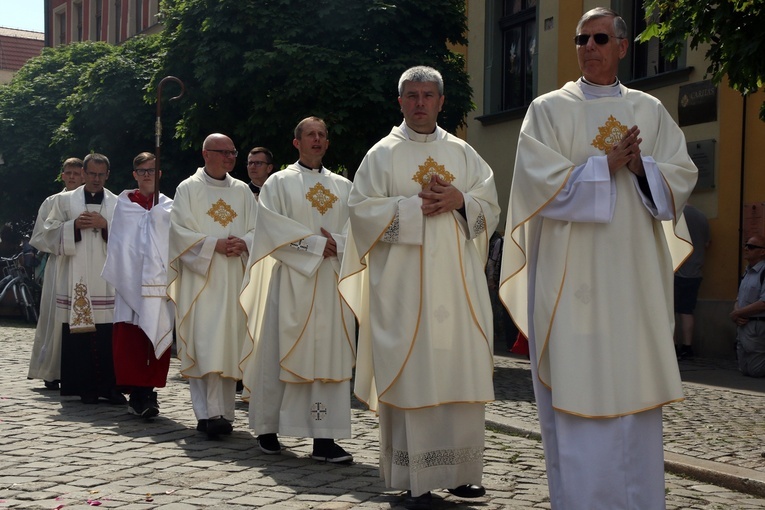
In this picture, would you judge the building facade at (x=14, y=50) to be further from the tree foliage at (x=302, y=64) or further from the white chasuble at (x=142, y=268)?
the white chasuble at (x=142, y=268)

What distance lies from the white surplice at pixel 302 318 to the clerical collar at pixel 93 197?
357 centimetres

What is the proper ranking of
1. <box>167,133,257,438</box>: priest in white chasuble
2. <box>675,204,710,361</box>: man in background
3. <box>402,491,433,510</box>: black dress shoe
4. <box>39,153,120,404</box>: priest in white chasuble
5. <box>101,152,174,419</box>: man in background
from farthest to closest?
1. <box>675,204,710,361</box>: man in background
2. <box>39,153,120,404</box>: priest in white chasuble
3. <box>101,152,174,419</box>: man in background
4. <box>167,133,257,438</box>: priest in white chasuble
5. <box>402,491,433,510</box>: black dress shoe

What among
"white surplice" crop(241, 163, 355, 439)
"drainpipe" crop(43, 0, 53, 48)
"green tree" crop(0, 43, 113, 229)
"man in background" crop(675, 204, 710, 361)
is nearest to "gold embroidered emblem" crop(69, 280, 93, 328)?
"white surplice" crop(241, 163, 355, 439)

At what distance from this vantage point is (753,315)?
43.4 ft

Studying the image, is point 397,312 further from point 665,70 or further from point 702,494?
A: point 665,70

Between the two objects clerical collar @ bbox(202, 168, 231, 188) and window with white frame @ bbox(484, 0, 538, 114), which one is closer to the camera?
clerical collar @ bbox(202, 168, 231, 188)

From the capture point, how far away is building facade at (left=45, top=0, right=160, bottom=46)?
136 ft

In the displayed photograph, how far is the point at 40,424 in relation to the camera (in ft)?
31.4

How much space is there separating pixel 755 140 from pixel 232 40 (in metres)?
7.18

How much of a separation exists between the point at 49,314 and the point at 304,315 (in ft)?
18.0

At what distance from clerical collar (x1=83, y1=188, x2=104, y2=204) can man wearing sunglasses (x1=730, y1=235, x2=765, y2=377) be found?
22.0ft

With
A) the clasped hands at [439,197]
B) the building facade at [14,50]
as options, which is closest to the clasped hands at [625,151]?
the clasped hands at [439,197]

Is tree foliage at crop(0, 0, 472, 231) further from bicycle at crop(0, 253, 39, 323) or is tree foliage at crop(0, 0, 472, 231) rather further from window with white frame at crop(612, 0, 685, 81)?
bicycle at crop(0, 253, 39, 323)

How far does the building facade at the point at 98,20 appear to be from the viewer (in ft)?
136
